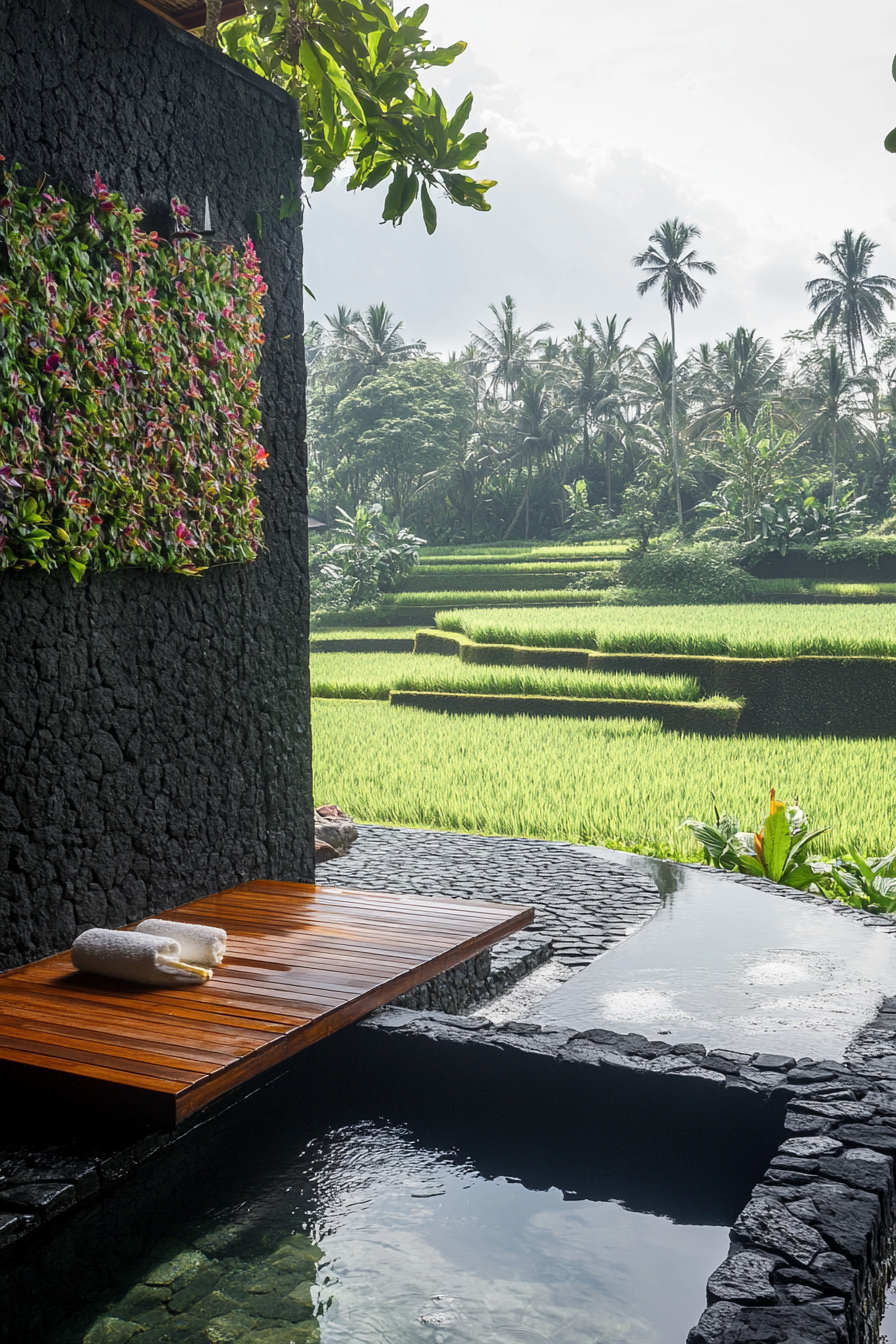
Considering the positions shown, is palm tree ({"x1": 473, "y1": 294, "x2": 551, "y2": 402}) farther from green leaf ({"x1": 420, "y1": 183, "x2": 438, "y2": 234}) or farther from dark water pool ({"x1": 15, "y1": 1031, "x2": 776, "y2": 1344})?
dark water pool ({"x1": 15, "y1": 1031, "x2": 776, "y2": 1344})

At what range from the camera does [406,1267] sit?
2.01 meters

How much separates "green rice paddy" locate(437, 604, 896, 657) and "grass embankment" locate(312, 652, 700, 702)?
2.00ft

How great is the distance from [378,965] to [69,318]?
1.63 m

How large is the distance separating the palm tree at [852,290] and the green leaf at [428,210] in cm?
2834

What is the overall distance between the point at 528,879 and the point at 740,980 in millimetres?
1363

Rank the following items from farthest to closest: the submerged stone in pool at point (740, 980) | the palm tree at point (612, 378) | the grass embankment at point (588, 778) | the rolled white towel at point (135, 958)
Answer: the palm tree at point (612, 378)
the grass embankment at point (588, 778)
the submerged stone in pool at point (740, 980)
the rolled white towel at point (135, 958)

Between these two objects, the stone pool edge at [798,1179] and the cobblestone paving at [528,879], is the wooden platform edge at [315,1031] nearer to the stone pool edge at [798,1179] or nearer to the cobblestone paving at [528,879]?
the stone pool edge at [798,1179]

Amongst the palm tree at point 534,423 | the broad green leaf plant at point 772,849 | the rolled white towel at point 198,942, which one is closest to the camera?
the rolled white towel at point 198,942

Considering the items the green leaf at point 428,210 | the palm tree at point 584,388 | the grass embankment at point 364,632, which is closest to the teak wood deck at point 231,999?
the green leaf at point 428,210

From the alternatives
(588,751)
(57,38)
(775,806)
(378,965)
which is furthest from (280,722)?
(588,751)

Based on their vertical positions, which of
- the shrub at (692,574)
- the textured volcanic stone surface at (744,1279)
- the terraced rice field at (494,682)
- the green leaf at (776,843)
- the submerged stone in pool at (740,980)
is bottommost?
the submerged stone in pool at (740,980)

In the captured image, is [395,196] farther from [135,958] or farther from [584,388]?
[584,388]

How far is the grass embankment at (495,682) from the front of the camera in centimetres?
1111

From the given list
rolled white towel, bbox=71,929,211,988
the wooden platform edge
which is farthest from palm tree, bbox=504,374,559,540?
rolled white towel, bbox=71,929,211,988
